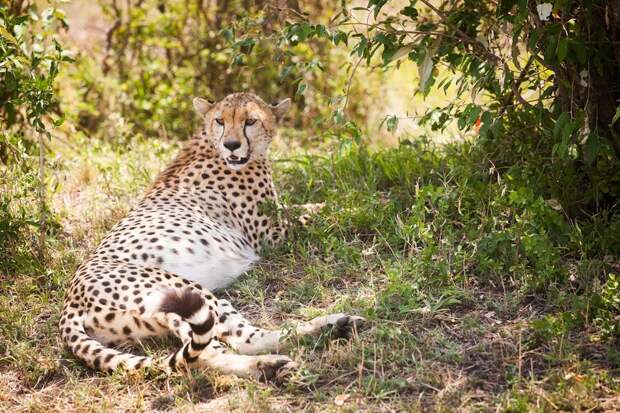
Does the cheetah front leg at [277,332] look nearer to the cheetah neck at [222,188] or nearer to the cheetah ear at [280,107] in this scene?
the cheetah neck at [222,188]

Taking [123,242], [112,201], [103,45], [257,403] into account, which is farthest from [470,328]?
[103,45]

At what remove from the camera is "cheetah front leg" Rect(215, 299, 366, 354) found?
3338 millimetres

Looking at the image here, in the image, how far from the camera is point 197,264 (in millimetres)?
3838

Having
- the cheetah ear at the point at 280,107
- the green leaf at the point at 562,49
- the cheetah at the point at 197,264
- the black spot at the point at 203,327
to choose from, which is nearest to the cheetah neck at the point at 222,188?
the cheetah at the point at 197,264

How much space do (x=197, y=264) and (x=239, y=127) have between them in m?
0.89

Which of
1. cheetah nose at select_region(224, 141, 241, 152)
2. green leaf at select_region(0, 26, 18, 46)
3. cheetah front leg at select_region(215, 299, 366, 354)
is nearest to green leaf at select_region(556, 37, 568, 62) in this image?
cheetah front leg at select_region(215, 299, 366, 354)

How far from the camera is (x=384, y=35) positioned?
3719 mm

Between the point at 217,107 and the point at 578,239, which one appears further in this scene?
the point at 217,107

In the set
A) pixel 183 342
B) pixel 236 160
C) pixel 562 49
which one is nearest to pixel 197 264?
pixel 183 342

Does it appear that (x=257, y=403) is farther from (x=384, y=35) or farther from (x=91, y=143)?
(x=91, y=143)

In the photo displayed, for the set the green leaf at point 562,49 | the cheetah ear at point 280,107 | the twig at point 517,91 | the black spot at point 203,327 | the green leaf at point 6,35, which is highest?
the green leaf at point 562,49

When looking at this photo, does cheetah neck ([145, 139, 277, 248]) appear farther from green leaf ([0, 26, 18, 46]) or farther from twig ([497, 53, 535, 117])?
twig ([497, 53, 535, 117])

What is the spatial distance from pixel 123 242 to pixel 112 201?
1287 millimetres

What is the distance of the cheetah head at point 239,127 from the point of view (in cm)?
438
